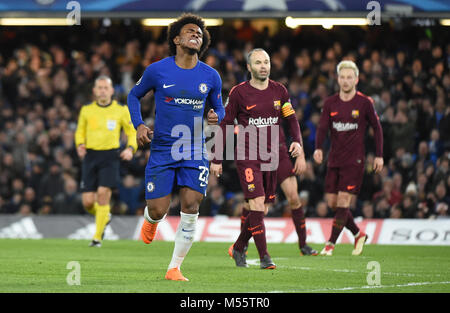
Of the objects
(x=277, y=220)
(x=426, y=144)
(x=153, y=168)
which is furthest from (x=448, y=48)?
(x=153, y=168)

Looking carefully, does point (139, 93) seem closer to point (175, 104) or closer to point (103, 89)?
point (175, 104)

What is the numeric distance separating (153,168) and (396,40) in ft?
45.5

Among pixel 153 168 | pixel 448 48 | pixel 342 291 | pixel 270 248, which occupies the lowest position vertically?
pixel 270 248

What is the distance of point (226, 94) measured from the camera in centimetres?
2062

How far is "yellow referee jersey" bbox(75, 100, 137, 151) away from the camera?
14.6 metres

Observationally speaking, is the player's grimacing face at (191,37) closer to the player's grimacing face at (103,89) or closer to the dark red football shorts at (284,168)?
the dark red football shorts at (284,168)

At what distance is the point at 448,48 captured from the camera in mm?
20484

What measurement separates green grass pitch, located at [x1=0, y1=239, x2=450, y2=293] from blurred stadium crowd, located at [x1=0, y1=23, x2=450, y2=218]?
3.35 metres

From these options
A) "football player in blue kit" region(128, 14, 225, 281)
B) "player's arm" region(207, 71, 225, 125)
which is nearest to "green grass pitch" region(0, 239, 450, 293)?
"football player in blue kit" region(128, 14, 225, 281)

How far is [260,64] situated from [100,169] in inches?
196

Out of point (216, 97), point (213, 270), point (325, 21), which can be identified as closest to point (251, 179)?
point (213, 270)

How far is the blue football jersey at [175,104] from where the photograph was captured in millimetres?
8438

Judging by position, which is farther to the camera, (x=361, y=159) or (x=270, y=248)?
(x=270, y=248)
